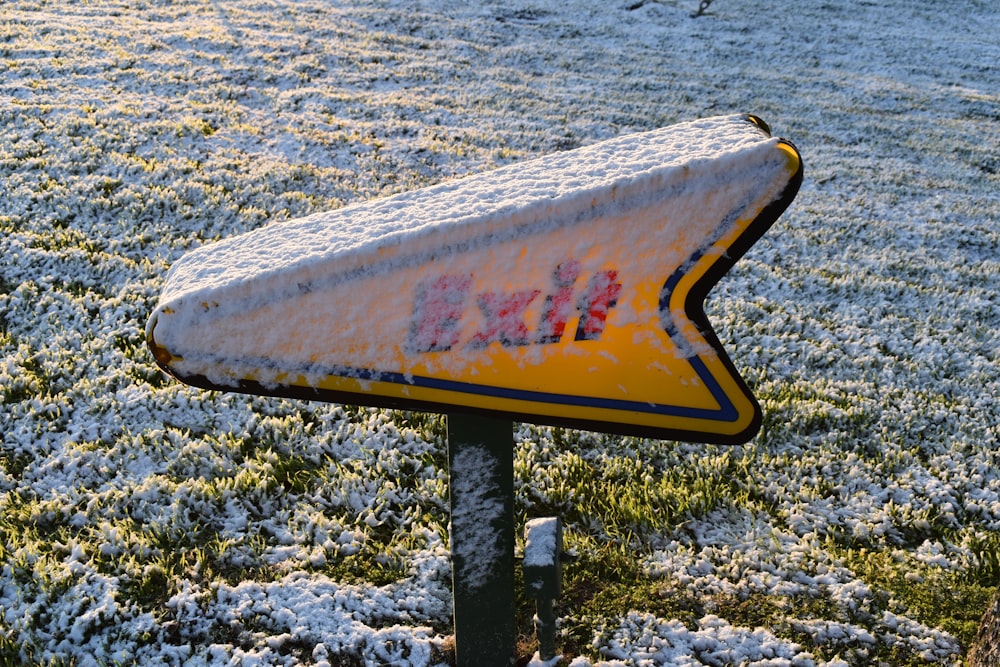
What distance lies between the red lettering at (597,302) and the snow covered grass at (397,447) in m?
2.13

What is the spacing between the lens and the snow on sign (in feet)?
6.75

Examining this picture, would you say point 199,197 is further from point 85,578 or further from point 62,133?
point 85,578

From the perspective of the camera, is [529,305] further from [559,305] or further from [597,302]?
[597,302]

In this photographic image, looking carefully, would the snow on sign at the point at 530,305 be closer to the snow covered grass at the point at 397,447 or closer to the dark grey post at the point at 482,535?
the dark grey post at the point at 482,535

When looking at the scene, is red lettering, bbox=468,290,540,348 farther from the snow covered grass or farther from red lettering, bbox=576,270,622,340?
the snow covered grass

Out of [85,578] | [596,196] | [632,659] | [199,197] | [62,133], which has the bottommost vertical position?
[632,659]

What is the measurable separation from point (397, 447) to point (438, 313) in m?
3.12

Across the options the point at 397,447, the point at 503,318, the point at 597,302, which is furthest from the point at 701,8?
the point at 503,318

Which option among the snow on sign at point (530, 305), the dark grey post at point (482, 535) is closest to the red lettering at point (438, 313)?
the snow on sign at point (530, 305)

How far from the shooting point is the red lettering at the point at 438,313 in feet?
6.96

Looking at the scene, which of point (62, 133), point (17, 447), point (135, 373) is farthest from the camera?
point (62, 133)

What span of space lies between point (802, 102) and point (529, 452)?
50.5ft

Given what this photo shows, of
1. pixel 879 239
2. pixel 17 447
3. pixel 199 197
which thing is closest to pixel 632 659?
pixel 17 447

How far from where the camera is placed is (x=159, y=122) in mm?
10812
